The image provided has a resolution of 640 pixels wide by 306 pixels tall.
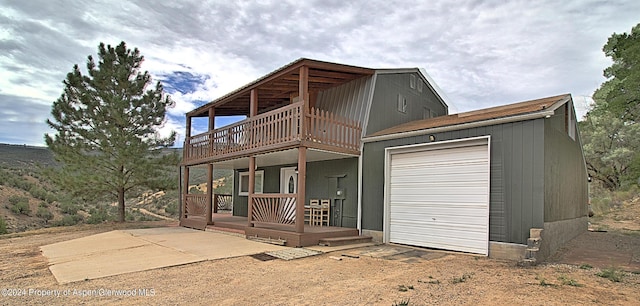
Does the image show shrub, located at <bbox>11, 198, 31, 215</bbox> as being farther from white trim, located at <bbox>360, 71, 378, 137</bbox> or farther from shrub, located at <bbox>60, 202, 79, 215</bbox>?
white trim, located at <bbox>360, 71, 378, 137</bbox>

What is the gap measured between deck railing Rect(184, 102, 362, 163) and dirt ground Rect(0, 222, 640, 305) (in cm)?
335

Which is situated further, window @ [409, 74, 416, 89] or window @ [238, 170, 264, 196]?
window @ [238, 170, 264, 196]

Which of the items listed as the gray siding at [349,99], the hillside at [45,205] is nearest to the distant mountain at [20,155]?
the hillside at [45,205]

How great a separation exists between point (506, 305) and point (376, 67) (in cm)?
792

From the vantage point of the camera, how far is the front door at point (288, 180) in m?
12.7

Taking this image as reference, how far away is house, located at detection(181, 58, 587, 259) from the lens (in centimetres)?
706

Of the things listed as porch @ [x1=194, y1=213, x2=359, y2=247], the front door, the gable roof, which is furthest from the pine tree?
porch @ [x1=194, y1=213, x2=359, y2=247]

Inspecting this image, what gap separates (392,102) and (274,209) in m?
4.92

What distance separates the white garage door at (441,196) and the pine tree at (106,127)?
10449 millimetres

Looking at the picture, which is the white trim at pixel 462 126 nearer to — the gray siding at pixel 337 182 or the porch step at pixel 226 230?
the gray siding at pixel 337 182

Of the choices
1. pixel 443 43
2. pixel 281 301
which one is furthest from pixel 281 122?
pixel 443 43

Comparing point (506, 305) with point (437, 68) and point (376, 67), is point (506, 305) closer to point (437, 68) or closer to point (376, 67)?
point (376, 67)

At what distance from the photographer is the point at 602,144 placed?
2267 cm

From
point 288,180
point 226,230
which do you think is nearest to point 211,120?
point 288,180
